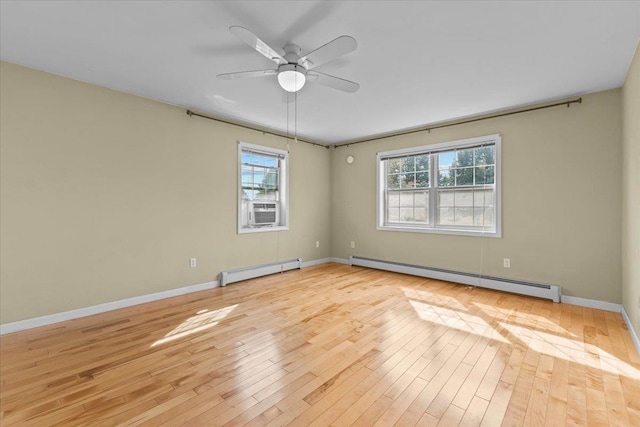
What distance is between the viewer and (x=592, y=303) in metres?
3.37

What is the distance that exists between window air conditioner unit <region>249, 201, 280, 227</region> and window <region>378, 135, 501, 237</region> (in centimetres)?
196

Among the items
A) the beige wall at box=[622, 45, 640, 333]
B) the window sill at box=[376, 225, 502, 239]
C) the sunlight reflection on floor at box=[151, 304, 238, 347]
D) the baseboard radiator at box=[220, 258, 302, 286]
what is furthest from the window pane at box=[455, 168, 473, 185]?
the sunlight reflection on floor at box=[151, 304, 238, 347]

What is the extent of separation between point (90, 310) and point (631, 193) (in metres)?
5.63

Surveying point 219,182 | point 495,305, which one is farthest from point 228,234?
point 495,305

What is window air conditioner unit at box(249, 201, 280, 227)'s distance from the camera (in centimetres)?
487

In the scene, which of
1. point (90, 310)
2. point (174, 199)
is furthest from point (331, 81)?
point (90, 310)

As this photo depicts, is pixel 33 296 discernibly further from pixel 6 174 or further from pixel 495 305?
pixel 495 305

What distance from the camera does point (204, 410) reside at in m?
1.67

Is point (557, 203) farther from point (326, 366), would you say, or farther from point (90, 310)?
point (90, 310)

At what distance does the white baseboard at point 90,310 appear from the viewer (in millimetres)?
2734

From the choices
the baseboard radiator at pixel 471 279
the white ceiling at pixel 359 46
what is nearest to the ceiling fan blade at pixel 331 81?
the white ceiling at pixel 359 46

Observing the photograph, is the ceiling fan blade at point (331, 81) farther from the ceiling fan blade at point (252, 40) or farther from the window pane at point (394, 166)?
the window pane at point (394, 166)

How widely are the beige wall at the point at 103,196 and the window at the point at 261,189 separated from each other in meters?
0.20

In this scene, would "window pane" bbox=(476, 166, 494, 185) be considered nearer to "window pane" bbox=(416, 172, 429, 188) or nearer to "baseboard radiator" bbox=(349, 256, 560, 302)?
"window pane" bbox=(416, 172, 429, 188)
